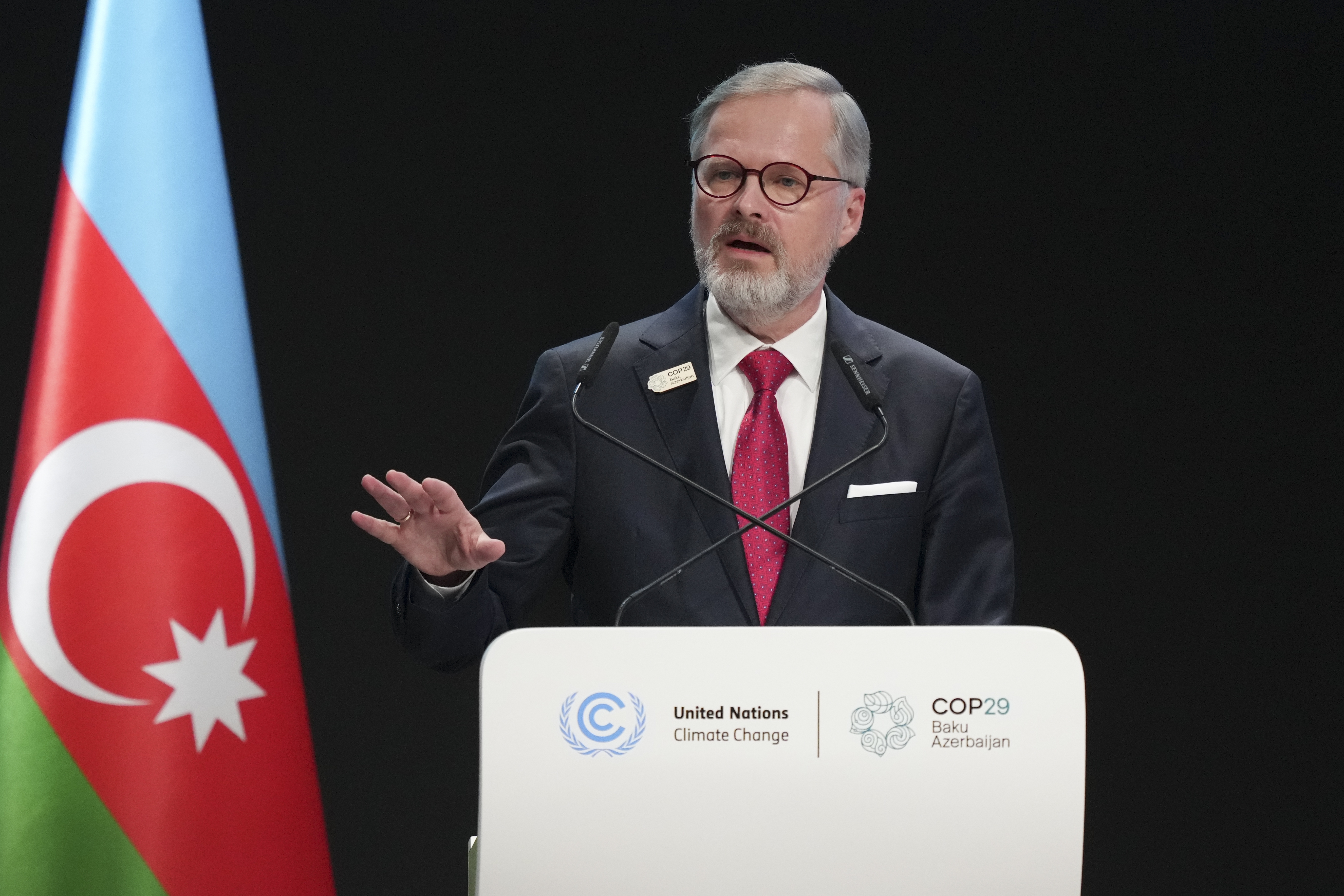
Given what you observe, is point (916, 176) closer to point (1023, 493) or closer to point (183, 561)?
point (1023, 493)

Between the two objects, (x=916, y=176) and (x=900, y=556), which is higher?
(x=916, y=176)

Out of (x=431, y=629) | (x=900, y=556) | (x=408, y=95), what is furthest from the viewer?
(x=408, y=95)

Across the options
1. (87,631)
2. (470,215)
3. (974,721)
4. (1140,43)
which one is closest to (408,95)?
(470,215)

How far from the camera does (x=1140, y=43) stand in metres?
2.78

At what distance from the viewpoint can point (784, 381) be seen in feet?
5.75

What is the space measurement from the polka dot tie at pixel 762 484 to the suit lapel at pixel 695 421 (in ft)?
0.06

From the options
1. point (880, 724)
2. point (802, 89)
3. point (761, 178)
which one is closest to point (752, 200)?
point (761, 178)

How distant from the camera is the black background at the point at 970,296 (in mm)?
2717

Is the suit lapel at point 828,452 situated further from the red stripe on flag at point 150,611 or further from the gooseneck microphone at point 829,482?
the red stripe on flag at point 150,611

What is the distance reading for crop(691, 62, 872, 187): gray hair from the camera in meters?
1.74

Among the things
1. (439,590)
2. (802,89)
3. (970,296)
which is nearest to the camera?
(439,590)

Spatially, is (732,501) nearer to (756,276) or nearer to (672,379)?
(672,379)

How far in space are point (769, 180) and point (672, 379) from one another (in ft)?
0.95

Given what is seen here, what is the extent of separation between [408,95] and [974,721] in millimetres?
2009
